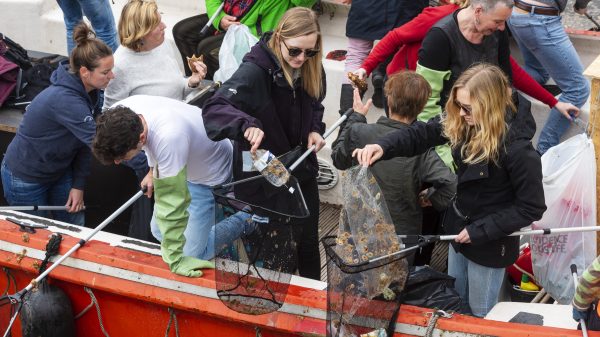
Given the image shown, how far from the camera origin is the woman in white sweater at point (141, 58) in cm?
520

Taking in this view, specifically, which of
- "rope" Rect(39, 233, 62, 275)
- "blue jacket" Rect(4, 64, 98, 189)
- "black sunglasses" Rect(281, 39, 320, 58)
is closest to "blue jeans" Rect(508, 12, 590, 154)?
"black sunglasses" Rect(281, 39, 320, 58)

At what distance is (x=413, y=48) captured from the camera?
214 inches

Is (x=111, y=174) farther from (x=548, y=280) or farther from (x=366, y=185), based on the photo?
(x=548, y=280)

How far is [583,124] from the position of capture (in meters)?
5.70

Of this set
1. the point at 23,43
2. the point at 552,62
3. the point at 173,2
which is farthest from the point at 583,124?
the point at 23,43

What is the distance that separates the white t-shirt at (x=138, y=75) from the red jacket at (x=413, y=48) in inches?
45.5

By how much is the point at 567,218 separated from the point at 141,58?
247 cm

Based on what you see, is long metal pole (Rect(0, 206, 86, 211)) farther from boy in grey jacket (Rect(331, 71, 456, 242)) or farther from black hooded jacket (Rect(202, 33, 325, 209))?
boy in grey jacket (Rect(331, 71, 456, 242))

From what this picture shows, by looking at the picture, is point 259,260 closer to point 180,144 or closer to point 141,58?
point 180,144

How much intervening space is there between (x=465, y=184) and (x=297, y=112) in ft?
2.97

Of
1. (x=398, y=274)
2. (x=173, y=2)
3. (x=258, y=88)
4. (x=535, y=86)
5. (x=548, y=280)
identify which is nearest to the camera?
(x=398, y=274)

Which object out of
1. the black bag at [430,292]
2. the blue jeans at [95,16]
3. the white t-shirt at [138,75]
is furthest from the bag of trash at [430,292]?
the blue jeans at [95,16]

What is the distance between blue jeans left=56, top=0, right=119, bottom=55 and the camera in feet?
21.9

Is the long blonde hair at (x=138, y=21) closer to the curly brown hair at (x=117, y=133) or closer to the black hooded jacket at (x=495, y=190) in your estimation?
the curly brown hair at (x=117, y=133)
